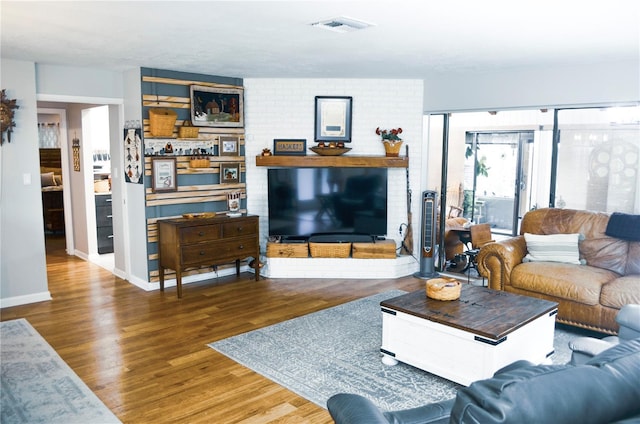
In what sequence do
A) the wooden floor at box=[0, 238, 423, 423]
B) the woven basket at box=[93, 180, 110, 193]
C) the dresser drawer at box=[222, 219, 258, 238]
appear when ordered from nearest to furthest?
the wooden floor at box=[0, 238, 423, 423] < the dresser drawer at box=[222, 219, 258, 238] < the woven basket at box=[93, 180, 110, 193]

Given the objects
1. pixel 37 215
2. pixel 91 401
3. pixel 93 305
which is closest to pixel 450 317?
pixel 91 401

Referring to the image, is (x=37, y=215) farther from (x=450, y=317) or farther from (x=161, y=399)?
(x=450, y=317)

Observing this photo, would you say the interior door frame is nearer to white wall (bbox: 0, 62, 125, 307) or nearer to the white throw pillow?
white wall (bbox: 0, 62, 125, 307)

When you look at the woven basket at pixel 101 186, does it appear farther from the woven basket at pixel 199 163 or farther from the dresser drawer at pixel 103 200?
the woven basket at pixel 199 163

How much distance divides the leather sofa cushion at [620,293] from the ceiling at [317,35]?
73.8 inches

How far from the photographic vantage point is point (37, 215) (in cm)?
529

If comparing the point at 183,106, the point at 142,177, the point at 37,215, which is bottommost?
the point at 37,215

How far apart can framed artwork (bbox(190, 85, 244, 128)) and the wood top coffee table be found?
3377 millimetres

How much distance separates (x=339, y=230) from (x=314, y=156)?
95cm

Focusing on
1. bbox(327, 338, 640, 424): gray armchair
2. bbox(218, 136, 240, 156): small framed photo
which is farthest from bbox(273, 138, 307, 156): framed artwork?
bbox(327, 338, 640, 424): gray armchair

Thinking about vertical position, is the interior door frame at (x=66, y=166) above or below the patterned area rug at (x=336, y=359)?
above

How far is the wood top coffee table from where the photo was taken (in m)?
3.22

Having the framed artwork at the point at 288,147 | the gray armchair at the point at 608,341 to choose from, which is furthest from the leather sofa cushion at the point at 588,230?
the framed artwork at the point at 288,147

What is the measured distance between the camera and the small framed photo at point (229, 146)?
621 centimetres
